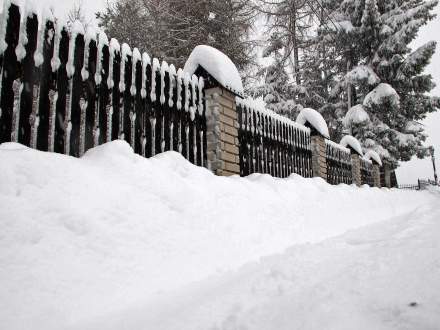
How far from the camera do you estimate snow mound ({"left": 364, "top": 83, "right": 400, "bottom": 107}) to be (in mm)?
16453

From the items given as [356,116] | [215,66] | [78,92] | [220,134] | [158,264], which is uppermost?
[356,116]

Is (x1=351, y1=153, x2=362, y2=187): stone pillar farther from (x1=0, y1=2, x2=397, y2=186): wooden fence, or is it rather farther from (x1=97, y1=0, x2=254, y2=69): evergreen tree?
(x1=0, y1=2, x2=397, y2=186): wooden fence

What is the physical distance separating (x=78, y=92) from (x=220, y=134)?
78.0 inches

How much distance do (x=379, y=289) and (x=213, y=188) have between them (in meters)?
1.65

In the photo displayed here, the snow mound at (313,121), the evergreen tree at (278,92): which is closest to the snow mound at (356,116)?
the evergreen tree at (278,92)

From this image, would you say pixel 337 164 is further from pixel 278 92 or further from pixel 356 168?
pixel 278 92

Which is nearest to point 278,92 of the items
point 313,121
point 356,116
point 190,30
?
point 356,116

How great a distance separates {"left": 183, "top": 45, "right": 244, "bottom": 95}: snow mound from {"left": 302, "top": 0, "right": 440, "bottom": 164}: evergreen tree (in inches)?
550

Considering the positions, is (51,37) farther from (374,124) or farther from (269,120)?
(374,124)

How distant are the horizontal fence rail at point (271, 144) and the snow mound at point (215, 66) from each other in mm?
750

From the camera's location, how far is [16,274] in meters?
1.32

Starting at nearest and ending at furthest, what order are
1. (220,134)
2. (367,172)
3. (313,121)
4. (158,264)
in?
1. (158,264)
2. (220,134)
3. (313,121)
4. (367,172)

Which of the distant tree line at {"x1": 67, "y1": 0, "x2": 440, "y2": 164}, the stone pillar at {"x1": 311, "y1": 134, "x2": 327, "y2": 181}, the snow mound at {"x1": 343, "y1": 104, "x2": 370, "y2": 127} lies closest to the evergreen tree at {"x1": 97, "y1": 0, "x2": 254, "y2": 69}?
the distant tree line at {"x1": 67, "y1": 0, "x2": 440, "y2": 164}

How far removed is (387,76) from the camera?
18281 millimetres
